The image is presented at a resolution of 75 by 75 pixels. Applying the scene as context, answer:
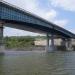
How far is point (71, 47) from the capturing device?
160 metres

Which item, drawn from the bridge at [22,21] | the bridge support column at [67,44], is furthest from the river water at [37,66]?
the bridge support column at [67,44]

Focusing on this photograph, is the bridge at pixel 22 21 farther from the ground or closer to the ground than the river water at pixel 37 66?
farther from the ground

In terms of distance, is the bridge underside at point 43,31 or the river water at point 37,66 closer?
the river water at point 37,66

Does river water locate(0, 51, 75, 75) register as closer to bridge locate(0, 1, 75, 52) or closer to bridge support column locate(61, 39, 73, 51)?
bridge locate(0, 1, 75, 52)

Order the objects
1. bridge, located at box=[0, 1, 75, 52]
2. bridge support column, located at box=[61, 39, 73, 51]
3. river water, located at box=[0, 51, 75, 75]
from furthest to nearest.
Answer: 1. bridge support column, located at box=[61, 39, 73, 51]
2. bridge, located at box=[0, 1, 75, 52]
3. river water, located at box=[0, 51, 75, 75]

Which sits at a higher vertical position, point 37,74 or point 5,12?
point 5,12

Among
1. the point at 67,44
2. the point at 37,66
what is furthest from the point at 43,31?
the point at 37,66

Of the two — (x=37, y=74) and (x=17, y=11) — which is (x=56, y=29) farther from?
(x=37, y=74)

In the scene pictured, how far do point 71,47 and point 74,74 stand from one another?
Answer: 13149cm

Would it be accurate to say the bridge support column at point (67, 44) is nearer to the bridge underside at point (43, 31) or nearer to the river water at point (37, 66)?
the bridge underside at point (43, 31)

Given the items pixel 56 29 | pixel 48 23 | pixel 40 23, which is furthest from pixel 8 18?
pixel 56 29

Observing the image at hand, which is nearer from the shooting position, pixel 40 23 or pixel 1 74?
pixel 1 74

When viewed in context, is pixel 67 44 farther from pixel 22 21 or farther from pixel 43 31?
pixel 22 21

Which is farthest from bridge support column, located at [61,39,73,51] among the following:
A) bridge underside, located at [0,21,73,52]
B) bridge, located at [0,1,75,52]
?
bridge, located at [0,1,75,52]
